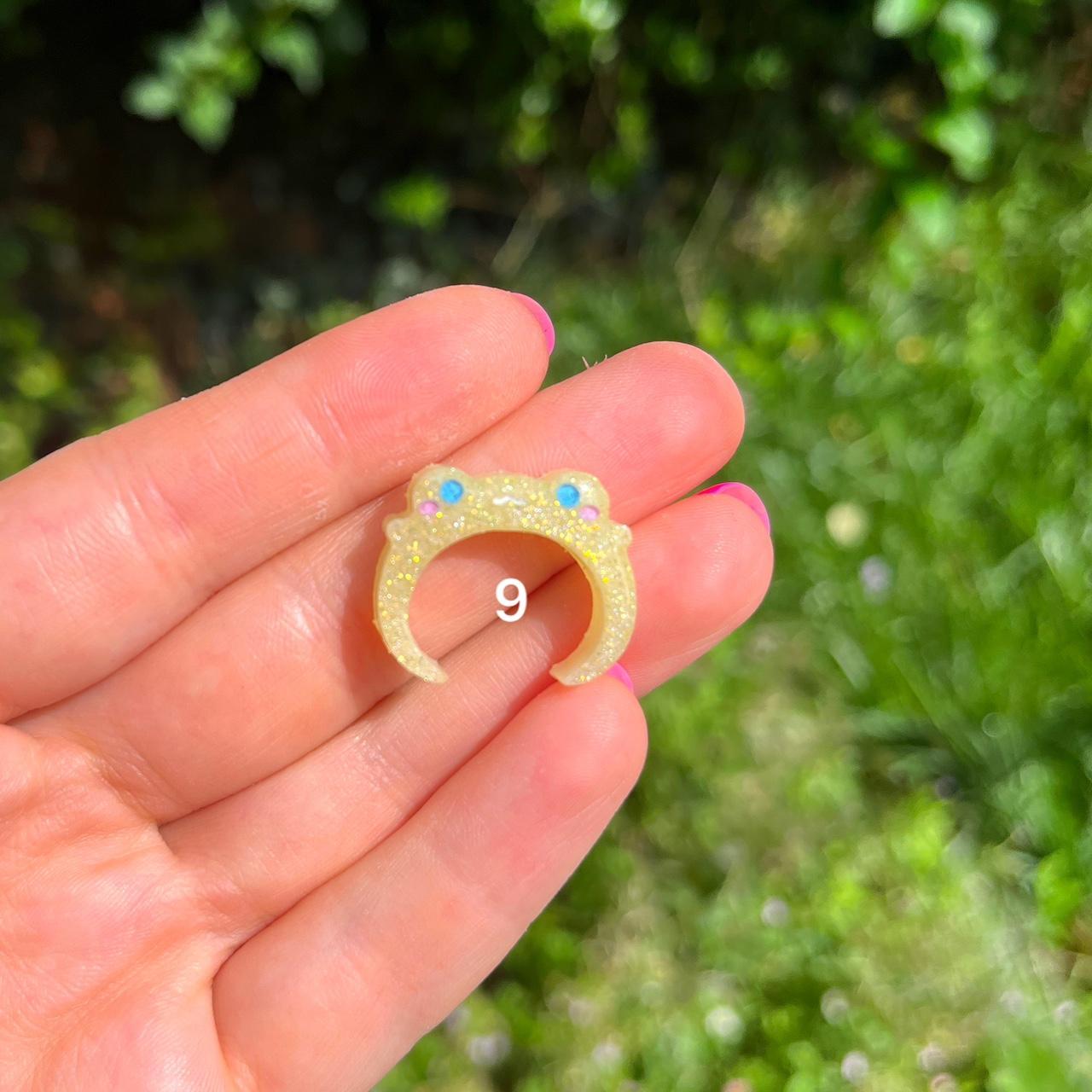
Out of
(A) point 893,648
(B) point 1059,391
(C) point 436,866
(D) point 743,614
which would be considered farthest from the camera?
(B) point 1059,391

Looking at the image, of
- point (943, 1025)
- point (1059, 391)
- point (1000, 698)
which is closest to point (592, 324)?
point (1059, 391)

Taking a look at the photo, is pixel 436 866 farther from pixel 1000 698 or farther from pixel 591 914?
pixel 1000 698

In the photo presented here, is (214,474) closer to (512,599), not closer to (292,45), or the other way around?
(512,599)

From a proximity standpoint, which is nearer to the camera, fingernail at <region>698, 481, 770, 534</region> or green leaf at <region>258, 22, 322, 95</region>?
fingernail at <region>698, 481, 770, 534</region>

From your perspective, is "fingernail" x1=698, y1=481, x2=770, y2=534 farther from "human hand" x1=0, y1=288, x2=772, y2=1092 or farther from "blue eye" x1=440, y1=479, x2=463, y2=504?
"blue eye" x1=440, y1=479, x2=463, y2=504

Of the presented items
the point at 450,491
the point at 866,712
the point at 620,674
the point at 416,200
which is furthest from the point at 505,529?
the point at 416,200

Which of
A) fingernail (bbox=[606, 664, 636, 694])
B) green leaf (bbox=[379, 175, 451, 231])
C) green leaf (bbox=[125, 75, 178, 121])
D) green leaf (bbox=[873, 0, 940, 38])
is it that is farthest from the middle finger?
green leaf (bbox=[379, 175, 451, 231])

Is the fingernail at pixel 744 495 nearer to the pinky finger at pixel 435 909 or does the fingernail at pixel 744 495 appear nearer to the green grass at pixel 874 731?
the pinky finger at pixel 435 909
